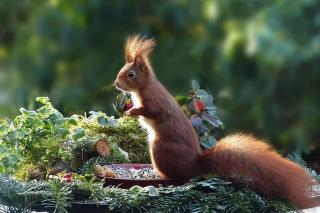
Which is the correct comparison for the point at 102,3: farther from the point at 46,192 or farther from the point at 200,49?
the point at 46,192

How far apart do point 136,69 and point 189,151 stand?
186 millimetres

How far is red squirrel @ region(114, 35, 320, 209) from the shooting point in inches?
45.1

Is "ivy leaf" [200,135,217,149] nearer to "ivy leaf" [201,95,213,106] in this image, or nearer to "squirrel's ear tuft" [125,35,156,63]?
"ivy leaf" [201,95,213,106]

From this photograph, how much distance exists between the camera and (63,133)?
132cm

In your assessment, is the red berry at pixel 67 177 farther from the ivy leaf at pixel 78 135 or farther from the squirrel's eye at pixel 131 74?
the squirrel's eye at pixel 131 74

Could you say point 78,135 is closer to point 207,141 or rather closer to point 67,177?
point 67,177

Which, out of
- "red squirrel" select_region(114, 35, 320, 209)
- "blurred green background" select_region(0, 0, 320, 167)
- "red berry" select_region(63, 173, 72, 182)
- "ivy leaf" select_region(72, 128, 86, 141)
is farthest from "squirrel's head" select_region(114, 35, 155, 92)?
"blurred green background" select_region(0, 0, 320, 167)

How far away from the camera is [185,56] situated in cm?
410

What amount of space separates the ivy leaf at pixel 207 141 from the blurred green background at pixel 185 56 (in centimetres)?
190

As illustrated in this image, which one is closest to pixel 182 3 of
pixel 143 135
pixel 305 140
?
pixel 305 140

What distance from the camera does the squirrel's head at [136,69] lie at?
134 cm

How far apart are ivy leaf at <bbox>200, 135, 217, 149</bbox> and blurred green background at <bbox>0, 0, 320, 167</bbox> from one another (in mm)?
1897

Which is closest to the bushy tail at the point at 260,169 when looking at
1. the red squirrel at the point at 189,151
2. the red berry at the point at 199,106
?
the red squirrel at the point at 189,151

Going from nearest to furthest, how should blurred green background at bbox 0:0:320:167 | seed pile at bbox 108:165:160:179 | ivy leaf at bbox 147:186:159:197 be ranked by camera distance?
ivy leaf at bbox 147:186:159:197 < seed pile at bbox 108:165:160:179 < blurred green background at bbox 0:0:320:167
